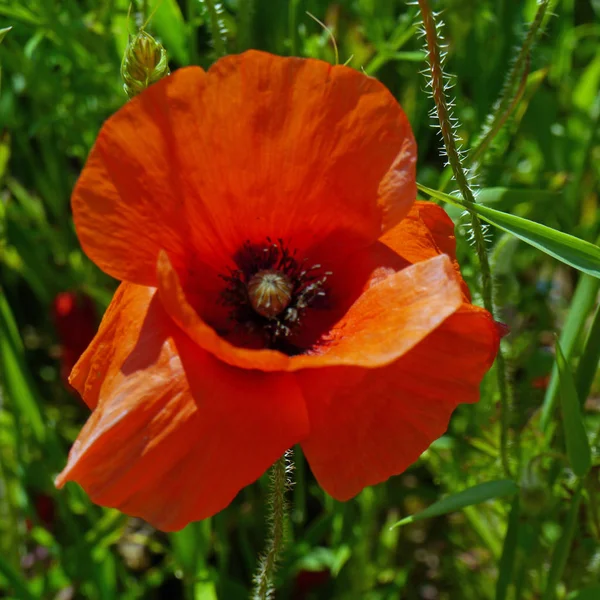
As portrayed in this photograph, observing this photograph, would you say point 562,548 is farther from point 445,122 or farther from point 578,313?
point 445,122

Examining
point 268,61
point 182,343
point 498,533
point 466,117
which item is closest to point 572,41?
point 466,117

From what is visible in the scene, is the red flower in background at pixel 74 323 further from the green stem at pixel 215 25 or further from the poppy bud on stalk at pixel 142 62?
the poppy bud on stalk at pixel 142 62

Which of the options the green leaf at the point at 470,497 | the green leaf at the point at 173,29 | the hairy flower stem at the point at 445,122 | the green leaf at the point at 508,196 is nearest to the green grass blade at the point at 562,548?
the green leaf at the point at 470,497

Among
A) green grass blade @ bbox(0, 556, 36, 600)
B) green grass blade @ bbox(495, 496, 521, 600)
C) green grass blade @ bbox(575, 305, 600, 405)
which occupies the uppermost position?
green grass blade @ bbox(575, 305, 600, 405)

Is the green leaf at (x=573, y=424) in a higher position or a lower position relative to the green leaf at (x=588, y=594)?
higher

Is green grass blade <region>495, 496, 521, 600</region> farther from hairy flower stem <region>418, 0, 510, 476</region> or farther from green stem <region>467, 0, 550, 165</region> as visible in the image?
green stem <region>467, 0, 550, 165</region>

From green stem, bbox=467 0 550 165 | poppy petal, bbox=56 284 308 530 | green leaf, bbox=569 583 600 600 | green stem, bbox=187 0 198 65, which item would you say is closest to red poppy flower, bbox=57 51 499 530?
poppy petal, bbox=56 284 308 530

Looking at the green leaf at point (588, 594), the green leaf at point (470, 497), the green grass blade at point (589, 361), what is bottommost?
the green leaf at point (588, 594)
